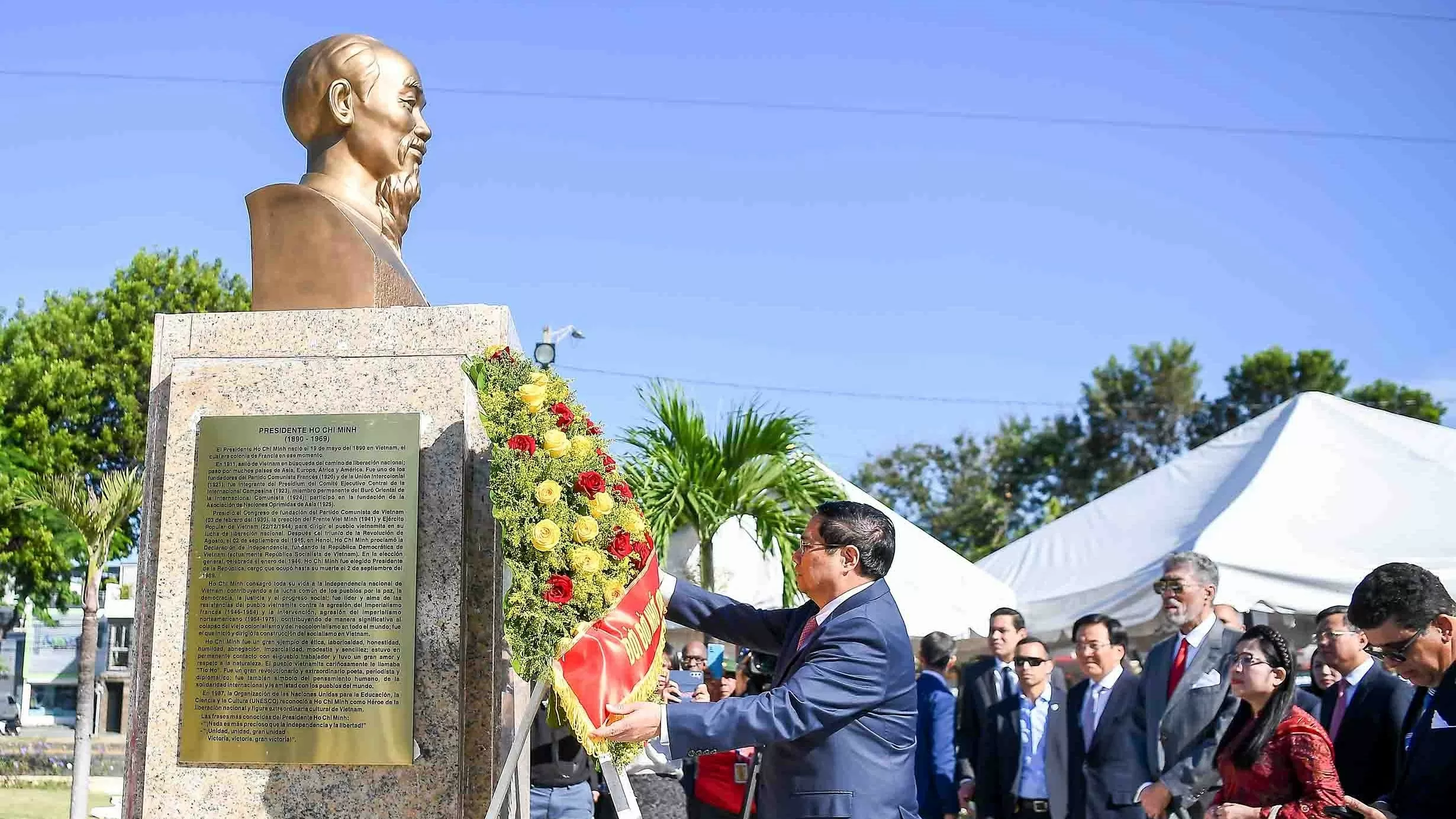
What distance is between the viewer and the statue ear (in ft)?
17.0

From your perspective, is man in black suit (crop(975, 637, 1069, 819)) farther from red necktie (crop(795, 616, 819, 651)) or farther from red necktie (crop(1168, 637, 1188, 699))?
red necktie (crop(795, 616, 819, 651))

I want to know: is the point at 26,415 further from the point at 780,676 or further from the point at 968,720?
the point at 780,676

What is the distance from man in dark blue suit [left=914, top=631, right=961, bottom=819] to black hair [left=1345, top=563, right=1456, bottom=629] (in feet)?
13.6

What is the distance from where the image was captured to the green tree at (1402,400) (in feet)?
120

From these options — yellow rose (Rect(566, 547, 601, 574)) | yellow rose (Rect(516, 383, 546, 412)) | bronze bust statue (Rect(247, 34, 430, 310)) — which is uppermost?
bronze bust statue (Rect(247, 34, 430, 310))

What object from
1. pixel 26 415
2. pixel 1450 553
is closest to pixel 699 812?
pixel 1450 553

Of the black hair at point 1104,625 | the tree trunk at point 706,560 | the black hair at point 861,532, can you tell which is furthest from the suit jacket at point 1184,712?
the tree trunk at point 706,560

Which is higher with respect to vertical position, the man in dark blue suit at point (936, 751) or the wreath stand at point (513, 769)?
the wreath stand at point (513, 769)

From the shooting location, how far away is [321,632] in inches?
170

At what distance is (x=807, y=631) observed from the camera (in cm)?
422

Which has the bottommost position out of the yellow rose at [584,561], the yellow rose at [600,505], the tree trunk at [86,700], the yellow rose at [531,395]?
the tree trunk at [86,700]

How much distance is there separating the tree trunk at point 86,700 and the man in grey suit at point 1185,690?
411 inches

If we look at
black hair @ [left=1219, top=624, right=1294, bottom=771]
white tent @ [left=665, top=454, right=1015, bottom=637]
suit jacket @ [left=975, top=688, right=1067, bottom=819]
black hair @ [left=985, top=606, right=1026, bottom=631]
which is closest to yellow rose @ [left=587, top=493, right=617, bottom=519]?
black hair @ [left=1219, top=624, right=1294, bottom=771]

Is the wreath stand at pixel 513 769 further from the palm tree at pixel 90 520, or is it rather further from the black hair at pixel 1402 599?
the palm tree at pixel 90 520
